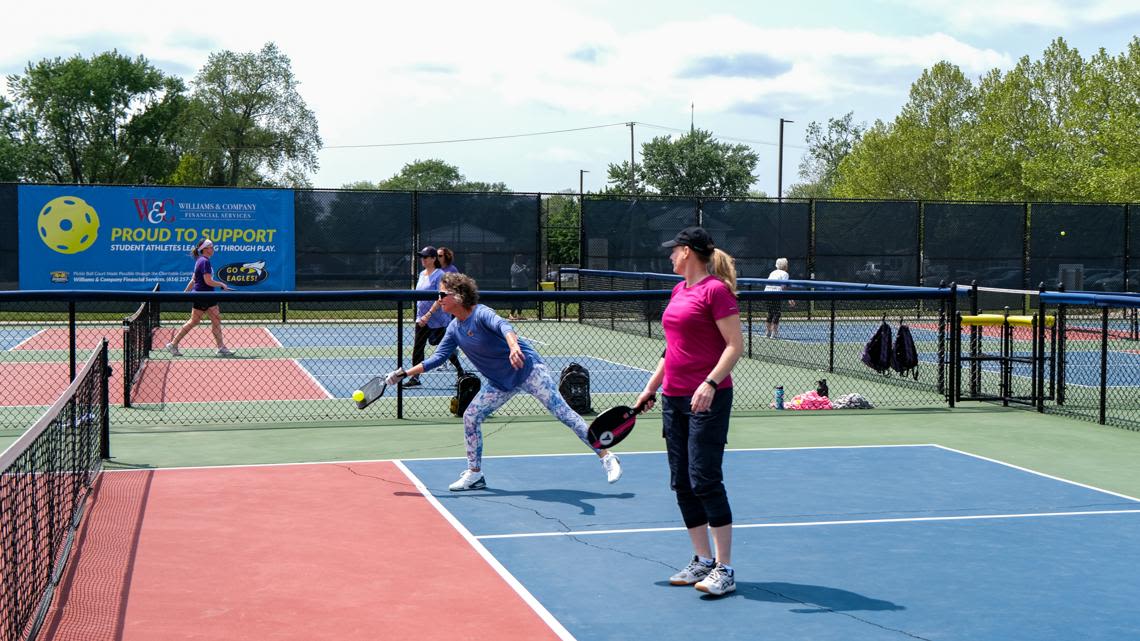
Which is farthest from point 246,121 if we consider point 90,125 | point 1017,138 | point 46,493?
point 46,493

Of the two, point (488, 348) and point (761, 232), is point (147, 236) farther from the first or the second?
point (488, 348)

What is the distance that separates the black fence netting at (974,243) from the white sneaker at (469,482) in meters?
24.3

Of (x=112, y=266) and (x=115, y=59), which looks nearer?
(x=112, y=266)

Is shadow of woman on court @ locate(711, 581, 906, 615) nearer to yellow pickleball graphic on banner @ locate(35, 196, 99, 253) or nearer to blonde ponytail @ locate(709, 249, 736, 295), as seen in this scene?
blonde ponytail @ locate(709, 249, 736, 295)

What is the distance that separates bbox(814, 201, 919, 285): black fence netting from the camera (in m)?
30.9

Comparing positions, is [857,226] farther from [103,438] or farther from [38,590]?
[38,590]

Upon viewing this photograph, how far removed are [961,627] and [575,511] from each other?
10.4 feet

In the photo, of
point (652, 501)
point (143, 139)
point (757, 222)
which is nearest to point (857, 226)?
point (757, 222)

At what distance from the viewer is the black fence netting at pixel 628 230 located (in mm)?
29266

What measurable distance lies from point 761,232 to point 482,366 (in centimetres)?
2202

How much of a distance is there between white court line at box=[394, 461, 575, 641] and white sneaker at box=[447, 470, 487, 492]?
206 mm

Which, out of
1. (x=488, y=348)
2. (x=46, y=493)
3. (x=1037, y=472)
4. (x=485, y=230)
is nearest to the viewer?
(x=46, y=493)

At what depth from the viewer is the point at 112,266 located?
26.2 m

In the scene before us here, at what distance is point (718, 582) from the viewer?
646 centimetres
